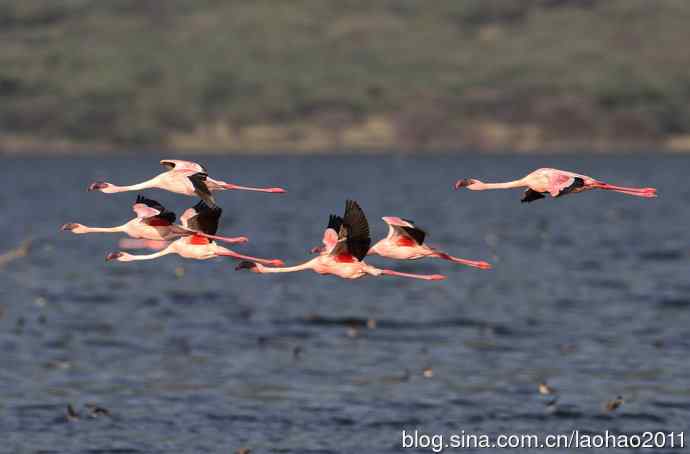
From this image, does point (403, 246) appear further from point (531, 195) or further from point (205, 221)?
point (205, 221)

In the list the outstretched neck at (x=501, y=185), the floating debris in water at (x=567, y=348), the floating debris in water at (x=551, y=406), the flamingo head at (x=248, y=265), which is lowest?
the floating debris in water at (x=567, y=348)

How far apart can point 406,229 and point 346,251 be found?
1069mm

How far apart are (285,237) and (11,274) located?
31984 millimetres

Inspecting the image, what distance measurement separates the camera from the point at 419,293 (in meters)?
73.6

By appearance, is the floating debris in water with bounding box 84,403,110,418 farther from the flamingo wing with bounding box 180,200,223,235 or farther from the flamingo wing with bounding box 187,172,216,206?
the flamingo wing with bounding box 187,172,216,206

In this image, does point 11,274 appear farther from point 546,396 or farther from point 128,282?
point 546,396

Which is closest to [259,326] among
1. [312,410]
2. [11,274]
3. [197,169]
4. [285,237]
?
[312,410]

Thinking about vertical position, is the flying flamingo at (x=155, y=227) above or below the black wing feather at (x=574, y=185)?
below

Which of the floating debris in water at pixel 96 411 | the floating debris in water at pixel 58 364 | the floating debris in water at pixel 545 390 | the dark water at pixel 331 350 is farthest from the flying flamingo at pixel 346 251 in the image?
the floating debris in water at pixel 58 364

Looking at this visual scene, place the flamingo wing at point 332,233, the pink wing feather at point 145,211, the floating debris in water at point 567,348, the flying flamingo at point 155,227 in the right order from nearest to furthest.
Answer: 1. the flamingo wing at point 332,233
2. the flying flamingo at point 155,227
3. the pink wing feather at point 145,211
4. the floating debris in water at point 567,348

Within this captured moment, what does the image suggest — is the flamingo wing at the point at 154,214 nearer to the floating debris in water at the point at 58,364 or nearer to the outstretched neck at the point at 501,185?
the outstretched neck at the point at 501,185

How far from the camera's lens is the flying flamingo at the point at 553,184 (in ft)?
68.0

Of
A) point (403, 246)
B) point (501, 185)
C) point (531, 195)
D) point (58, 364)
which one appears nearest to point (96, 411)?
point (58, 364)

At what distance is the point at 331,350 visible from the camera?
55.2 m
